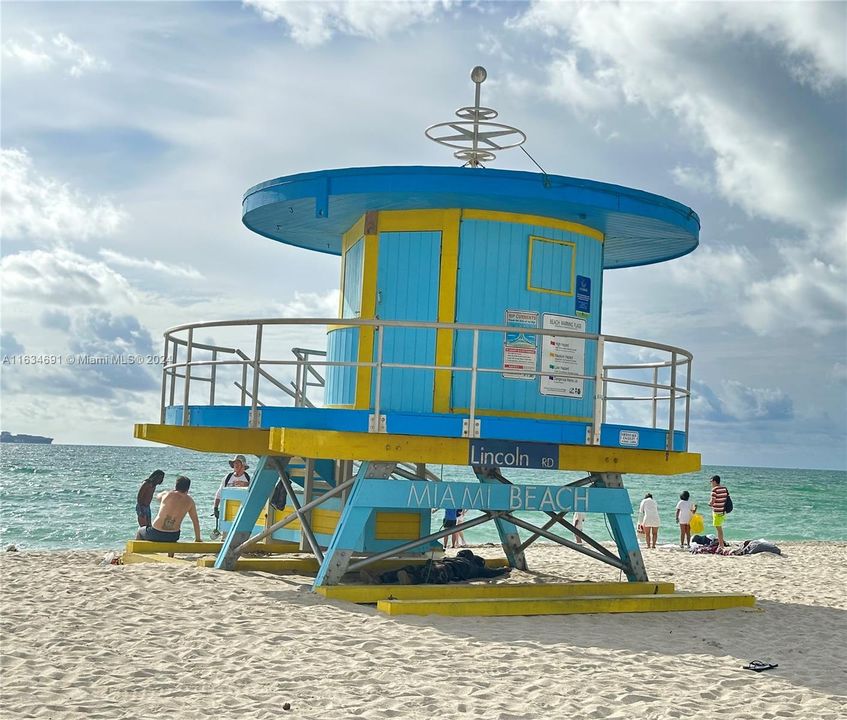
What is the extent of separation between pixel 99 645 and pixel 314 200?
6182 millimetres

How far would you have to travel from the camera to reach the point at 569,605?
39.7 ft

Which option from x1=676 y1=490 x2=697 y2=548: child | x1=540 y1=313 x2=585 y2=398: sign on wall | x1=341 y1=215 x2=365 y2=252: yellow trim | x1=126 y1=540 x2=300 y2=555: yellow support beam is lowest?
Result: x1=126 y1=540 x2=300 y2=555: yellow support beam

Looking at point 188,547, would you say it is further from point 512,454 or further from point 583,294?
point 583,294

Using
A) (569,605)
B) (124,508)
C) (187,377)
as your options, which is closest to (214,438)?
(187,377)

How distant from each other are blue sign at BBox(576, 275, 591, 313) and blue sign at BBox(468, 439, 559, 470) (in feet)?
6.59

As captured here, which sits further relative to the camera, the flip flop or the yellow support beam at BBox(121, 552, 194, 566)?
the yellow support beam at BBox(121, 552, 194, 566)

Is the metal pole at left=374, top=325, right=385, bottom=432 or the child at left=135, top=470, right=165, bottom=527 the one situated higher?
the metal pole at left=374, top=325, right=385, bottom=432

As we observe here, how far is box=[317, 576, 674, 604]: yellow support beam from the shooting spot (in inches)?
458

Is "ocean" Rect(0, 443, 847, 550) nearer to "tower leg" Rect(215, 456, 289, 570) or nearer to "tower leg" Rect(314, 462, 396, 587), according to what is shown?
"tower leg" Rect(215, 456, 289, 570)

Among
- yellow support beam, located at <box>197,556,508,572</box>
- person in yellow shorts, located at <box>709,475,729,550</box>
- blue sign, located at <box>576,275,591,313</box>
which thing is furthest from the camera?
person in yellow shorts, located at <box>709,475,729,550</box>

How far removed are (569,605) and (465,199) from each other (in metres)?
4.77

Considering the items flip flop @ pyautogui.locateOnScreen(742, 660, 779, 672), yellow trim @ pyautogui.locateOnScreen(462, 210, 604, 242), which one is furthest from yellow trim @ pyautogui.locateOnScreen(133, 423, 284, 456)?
flip flop @ pyautogui.locateOnScreen(742, 660, 779, 672)

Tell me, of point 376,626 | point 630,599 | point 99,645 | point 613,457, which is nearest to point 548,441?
point 613,457

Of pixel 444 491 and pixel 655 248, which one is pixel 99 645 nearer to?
pixel 444 491
